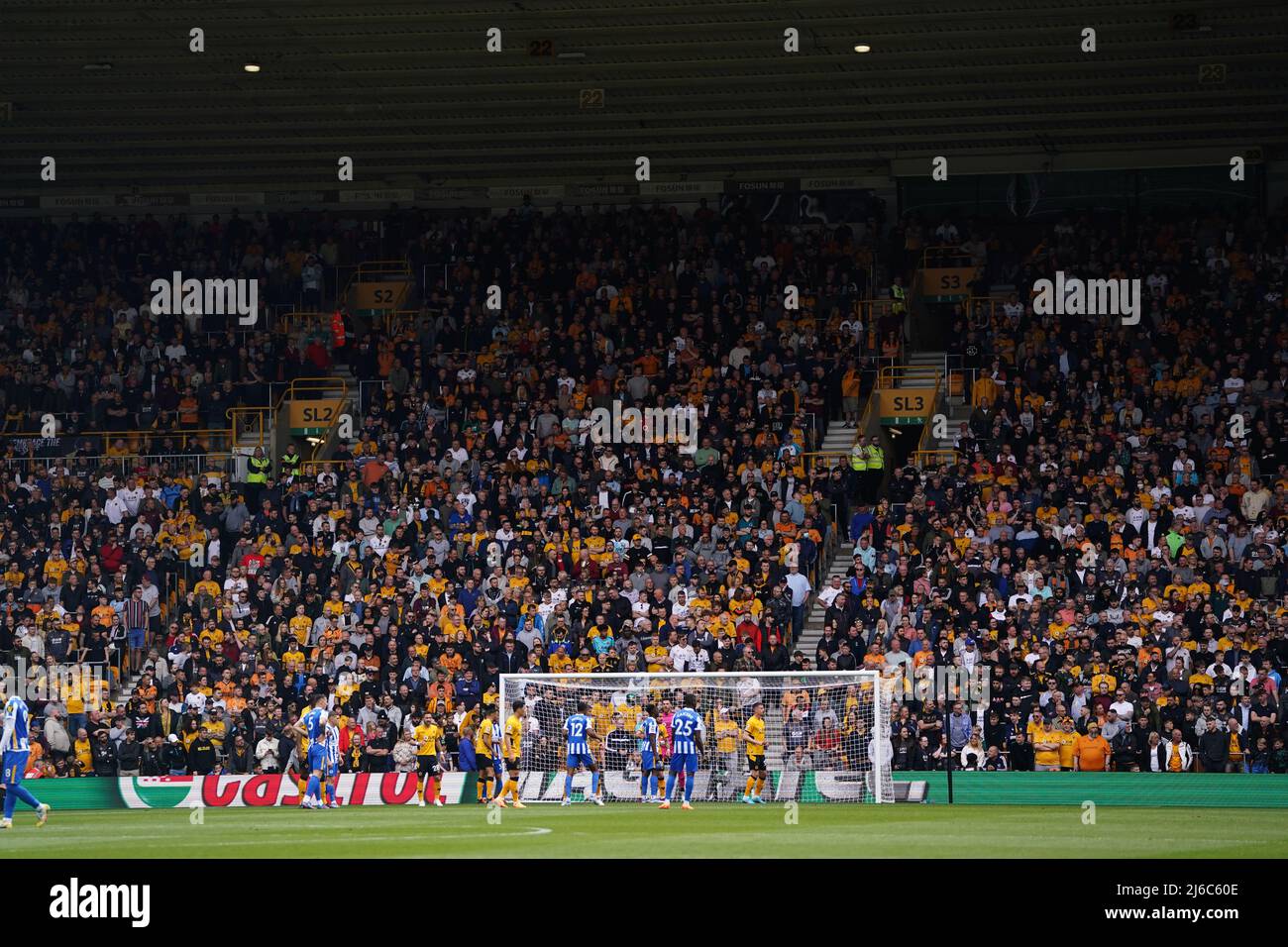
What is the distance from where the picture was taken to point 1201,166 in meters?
38.8

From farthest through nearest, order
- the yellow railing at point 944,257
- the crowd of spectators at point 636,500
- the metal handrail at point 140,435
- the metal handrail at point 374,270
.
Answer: the metal handrail at point 374,270
the yellow railing at point 944,257
the metal handrail at point 140,435
the crowd of spectators at point 636,500

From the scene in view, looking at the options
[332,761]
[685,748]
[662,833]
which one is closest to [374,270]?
[332,761]

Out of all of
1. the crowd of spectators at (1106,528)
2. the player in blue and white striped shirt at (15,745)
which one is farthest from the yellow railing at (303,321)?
the player in blue and white striped shirt at (15,745)

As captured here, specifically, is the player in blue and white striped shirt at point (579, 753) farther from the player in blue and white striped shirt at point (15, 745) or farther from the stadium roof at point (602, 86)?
the stadium roof at point (602, 86)

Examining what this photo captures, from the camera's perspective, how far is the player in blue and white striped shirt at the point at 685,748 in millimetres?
24734

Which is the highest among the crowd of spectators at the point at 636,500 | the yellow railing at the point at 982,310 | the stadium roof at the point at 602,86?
the stadium roof at the point at 602,86

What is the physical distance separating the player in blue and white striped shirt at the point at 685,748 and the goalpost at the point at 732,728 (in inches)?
32.4

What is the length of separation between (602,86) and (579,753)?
1393 cm

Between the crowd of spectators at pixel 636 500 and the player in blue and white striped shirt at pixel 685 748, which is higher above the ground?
the crowd of spectators at pixel 636 500

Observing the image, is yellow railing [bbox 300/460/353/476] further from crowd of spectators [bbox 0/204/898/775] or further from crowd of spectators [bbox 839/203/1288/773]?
crowd of spectators [bbox 839/203/1288/773]

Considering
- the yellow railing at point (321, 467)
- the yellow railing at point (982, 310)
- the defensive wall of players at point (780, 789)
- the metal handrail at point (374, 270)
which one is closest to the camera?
the defensive wall of players at point (780, 789)

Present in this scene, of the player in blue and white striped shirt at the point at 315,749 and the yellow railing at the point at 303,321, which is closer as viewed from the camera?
the player in blue and white striped shirt at the point at 315,749

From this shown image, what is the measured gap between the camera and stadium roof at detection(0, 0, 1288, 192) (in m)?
31.2

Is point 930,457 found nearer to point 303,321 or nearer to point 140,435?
point 303,321
